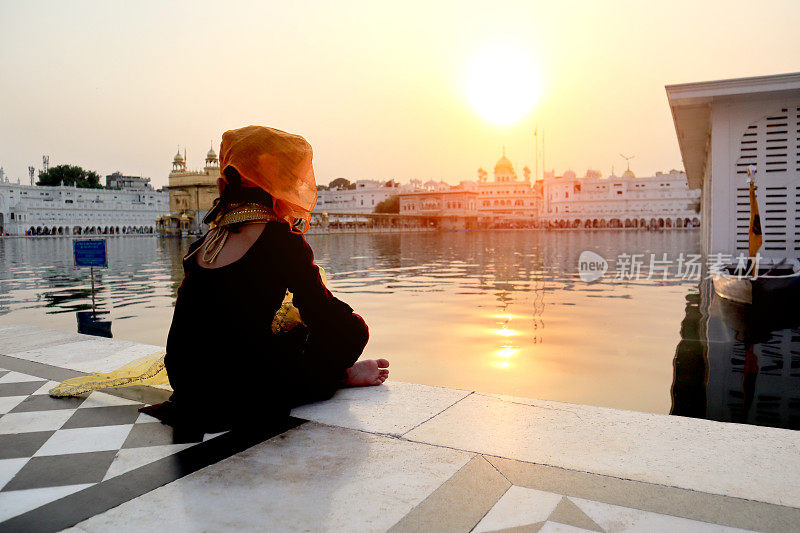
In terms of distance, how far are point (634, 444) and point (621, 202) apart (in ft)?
262

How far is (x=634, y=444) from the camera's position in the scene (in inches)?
65.4

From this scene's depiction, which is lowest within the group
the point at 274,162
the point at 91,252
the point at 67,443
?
the point at 67,443

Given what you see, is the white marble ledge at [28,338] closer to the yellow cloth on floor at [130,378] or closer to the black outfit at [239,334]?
the yellow cloth on floor at [130,378]

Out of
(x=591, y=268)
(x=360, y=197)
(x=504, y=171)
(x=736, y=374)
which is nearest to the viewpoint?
(x=736, y=374)

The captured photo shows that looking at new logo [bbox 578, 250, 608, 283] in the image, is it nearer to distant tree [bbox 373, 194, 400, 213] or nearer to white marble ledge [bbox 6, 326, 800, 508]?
white marble ledge [bbox 6, 326, 800, 508]

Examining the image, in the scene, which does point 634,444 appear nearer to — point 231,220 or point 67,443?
point 231,220

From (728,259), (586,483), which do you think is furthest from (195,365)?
(728,259)

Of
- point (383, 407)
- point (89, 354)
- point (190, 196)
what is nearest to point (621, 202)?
point (190, 196)

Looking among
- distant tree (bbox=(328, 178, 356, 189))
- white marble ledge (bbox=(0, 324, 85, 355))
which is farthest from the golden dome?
white marble ledge (bbox=(0, 324, 85, 355))

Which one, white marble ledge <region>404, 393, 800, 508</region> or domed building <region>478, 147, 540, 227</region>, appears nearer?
Answer: white marble ledge <region>404, 393, 800, 508</region>

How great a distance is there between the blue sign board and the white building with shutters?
9.06 m

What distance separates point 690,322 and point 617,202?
74591mm

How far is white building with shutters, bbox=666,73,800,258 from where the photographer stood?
31.7ft

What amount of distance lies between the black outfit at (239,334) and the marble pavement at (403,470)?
10 centimetres
